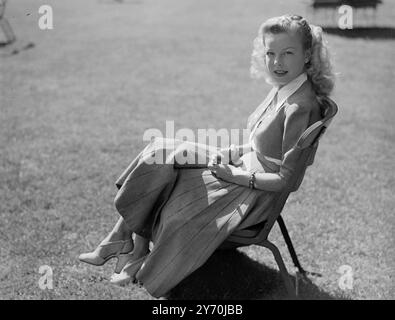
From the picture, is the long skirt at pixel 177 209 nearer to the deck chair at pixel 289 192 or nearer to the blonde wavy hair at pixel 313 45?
the deck chair at pixel 289 192

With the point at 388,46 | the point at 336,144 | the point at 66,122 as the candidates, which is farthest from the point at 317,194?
the point at 388,46

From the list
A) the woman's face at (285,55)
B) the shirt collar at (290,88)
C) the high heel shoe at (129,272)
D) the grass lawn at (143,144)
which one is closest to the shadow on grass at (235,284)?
the grass lawn at (143,144)

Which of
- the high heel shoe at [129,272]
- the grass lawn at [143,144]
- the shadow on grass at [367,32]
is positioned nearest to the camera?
the high heel shoe at [129,272]

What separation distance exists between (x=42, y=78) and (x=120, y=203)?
6.30 m

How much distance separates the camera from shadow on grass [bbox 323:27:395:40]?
39.2 ft

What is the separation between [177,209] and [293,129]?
31.5 inches

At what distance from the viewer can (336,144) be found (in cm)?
585

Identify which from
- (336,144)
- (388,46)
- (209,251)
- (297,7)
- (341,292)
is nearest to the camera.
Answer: (209,251)

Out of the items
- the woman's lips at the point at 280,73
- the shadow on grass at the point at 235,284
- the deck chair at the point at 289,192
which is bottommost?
the shadow on grass at the point at 235,284

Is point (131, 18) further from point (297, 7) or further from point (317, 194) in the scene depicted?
point (317, 194)

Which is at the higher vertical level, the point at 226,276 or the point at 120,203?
the point at 120,203

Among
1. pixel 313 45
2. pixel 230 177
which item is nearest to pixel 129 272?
pixel 230 177

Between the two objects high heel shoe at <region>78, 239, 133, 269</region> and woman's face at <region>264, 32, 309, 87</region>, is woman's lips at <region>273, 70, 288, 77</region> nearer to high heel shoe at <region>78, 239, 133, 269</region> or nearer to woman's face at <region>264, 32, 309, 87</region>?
woman's face at <region>264, 32, 309, 87</region>

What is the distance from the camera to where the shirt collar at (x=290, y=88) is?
2859mm
